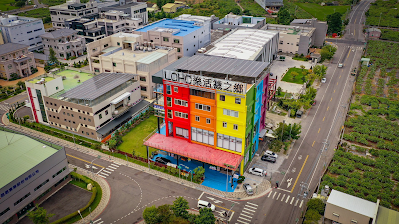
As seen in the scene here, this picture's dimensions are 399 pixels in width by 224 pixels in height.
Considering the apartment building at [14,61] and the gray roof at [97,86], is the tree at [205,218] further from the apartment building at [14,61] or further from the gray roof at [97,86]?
the apartment building at [14,61]

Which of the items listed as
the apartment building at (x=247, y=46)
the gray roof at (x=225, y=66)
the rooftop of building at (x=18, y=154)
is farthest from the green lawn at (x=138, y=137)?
the apartment building at (x=247, y=46)

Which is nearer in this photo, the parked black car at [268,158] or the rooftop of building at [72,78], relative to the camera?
the parked black car at [268,158]

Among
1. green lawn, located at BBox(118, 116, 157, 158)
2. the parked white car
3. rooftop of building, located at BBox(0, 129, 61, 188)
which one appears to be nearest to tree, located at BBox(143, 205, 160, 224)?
green lawn, located at BBox(118, 116, 157, 158)

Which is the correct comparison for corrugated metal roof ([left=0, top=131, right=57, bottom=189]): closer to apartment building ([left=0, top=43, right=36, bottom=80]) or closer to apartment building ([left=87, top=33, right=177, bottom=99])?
apartment building ([left=87, top=33, right=177, bottom=99])

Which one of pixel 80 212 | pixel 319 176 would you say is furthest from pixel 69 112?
pixel 319 176

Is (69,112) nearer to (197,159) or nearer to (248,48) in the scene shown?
(197,159)

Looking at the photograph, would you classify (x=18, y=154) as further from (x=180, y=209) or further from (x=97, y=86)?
(x=180, y=209)

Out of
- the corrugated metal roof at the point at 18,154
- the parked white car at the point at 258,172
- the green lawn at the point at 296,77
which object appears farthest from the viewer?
the green lawn at the point at 296,77
